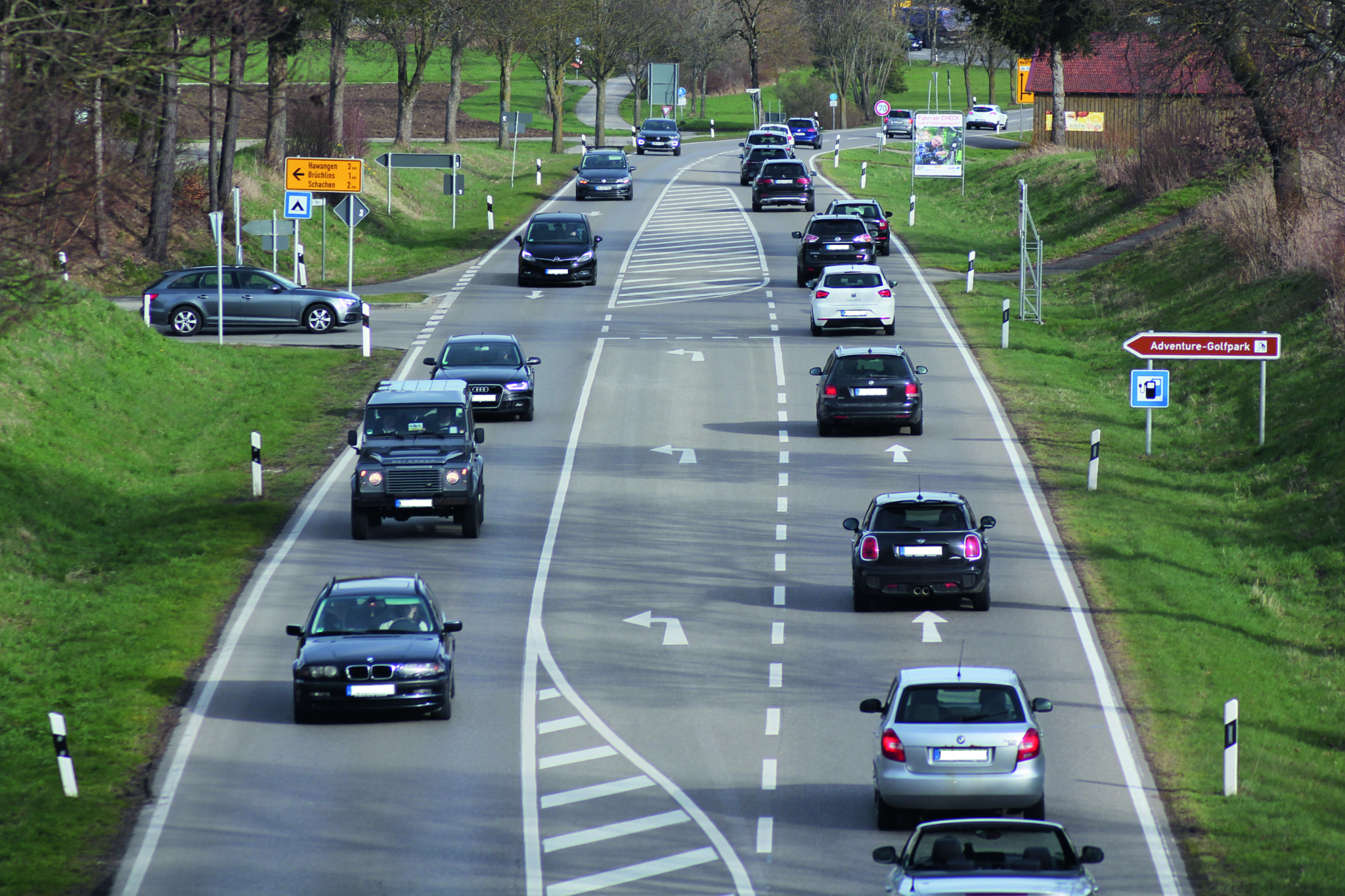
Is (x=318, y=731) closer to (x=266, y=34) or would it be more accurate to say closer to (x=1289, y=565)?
(x=266, y=34)

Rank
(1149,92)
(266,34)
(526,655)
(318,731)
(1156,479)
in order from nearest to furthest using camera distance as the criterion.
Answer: (266,34), (318,731), (526,655), (1156,479), (1149,92)

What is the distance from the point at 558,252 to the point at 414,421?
21.8 metres

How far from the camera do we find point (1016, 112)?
124062mm

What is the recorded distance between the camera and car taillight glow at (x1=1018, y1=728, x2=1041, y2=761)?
553 inches

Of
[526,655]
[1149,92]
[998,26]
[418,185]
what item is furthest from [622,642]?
[418,185]

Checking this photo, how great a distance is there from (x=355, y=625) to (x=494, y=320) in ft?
80.4

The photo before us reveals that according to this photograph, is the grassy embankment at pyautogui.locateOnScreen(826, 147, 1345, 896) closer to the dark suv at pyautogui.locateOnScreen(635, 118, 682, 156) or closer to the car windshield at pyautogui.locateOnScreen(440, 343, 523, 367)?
the car windshield at pyautogui.locateOnScreen(440, 343, 523, 367)

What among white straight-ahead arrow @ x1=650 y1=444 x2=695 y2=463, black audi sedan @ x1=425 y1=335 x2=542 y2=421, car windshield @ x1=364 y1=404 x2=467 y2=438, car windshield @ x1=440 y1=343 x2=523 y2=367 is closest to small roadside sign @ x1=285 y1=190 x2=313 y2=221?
black audi sedan @ x1=425 y1=335 x2=542 y2=421

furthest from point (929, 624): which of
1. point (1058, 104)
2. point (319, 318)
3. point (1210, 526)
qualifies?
point (1058, 104)

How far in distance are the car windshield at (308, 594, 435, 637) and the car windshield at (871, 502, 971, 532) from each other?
19.7ft

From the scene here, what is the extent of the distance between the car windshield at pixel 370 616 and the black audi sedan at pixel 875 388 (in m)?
13.9

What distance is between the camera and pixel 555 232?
1892 inches

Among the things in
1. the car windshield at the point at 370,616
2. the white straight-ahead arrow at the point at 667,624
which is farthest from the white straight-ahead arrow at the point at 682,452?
the car windshield at the point at 370,616

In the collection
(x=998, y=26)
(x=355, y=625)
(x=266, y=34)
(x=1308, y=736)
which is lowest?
(x=1308, y=736)
